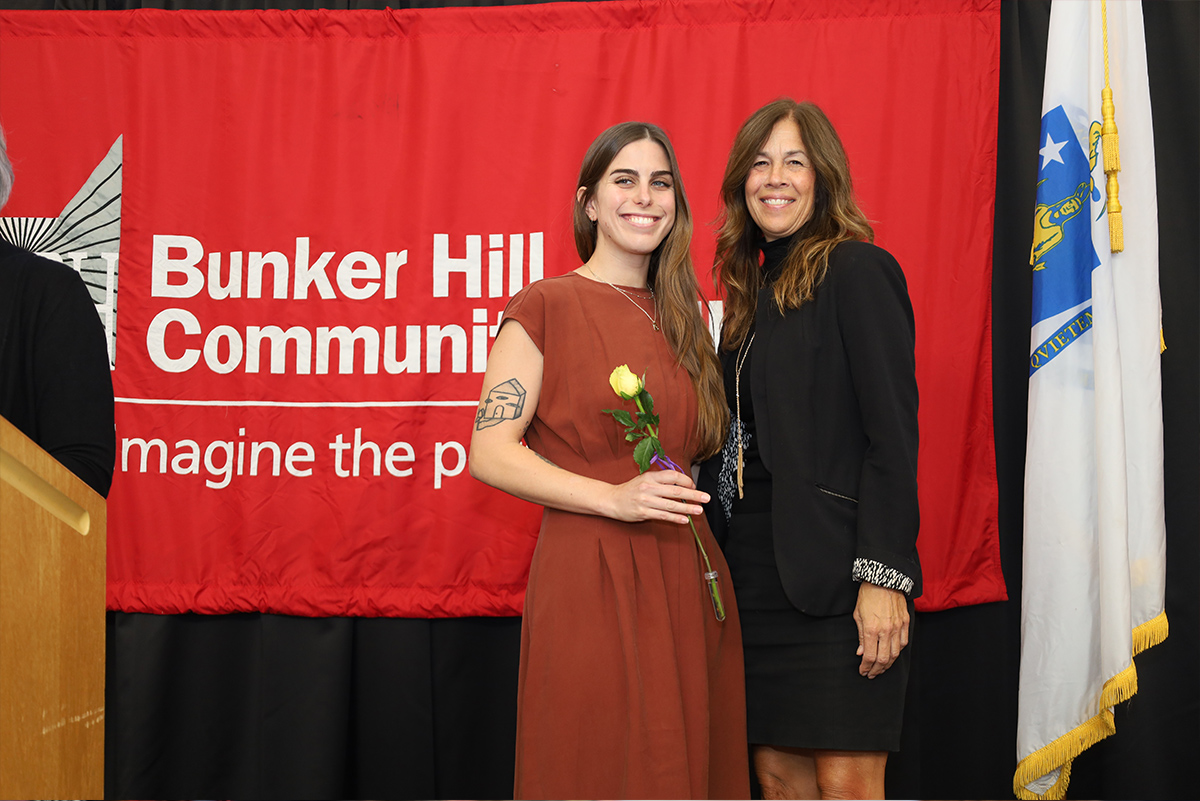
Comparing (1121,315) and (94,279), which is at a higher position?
(94,279)

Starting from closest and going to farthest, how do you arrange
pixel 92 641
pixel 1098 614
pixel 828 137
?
1. pixel 92 641
2. pixel 828 137
3. pixel 1098 614

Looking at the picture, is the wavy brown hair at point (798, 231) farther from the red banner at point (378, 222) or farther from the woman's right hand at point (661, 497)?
the red banner at point (378, 222)

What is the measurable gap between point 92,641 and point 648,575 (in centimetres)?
88

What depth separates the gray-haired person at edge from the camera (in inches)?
54.4

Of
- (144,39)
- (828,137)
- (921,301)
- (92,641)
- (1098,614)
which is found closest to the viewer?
(92,641)

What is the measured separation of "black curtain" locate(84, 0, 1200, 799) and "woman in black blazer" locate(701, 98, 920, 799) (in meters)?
1.22

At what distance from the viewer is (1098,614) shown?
2.41 meters

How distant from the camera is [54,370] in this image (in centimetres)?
140

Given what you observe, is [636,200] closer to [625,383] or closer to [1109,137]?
[625,383]

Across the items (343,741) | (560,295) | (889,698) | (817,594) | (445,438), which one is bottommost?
(343,741)

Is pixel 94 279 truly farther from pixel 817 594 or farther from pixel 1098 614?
pixel 1098 614

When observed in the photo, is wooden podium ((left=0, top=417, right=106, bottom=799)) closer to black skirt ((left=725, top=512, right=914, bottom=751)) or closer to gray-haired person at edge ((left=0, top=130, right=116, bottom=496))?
gray-haired person at edge ((left=0, top=130, right=116, bottom=496))

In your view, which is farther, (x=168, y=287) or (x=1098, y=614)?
(x=168, y=287)

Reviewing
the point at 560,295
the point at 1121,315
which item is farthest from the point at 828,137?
the point at 1121,315
